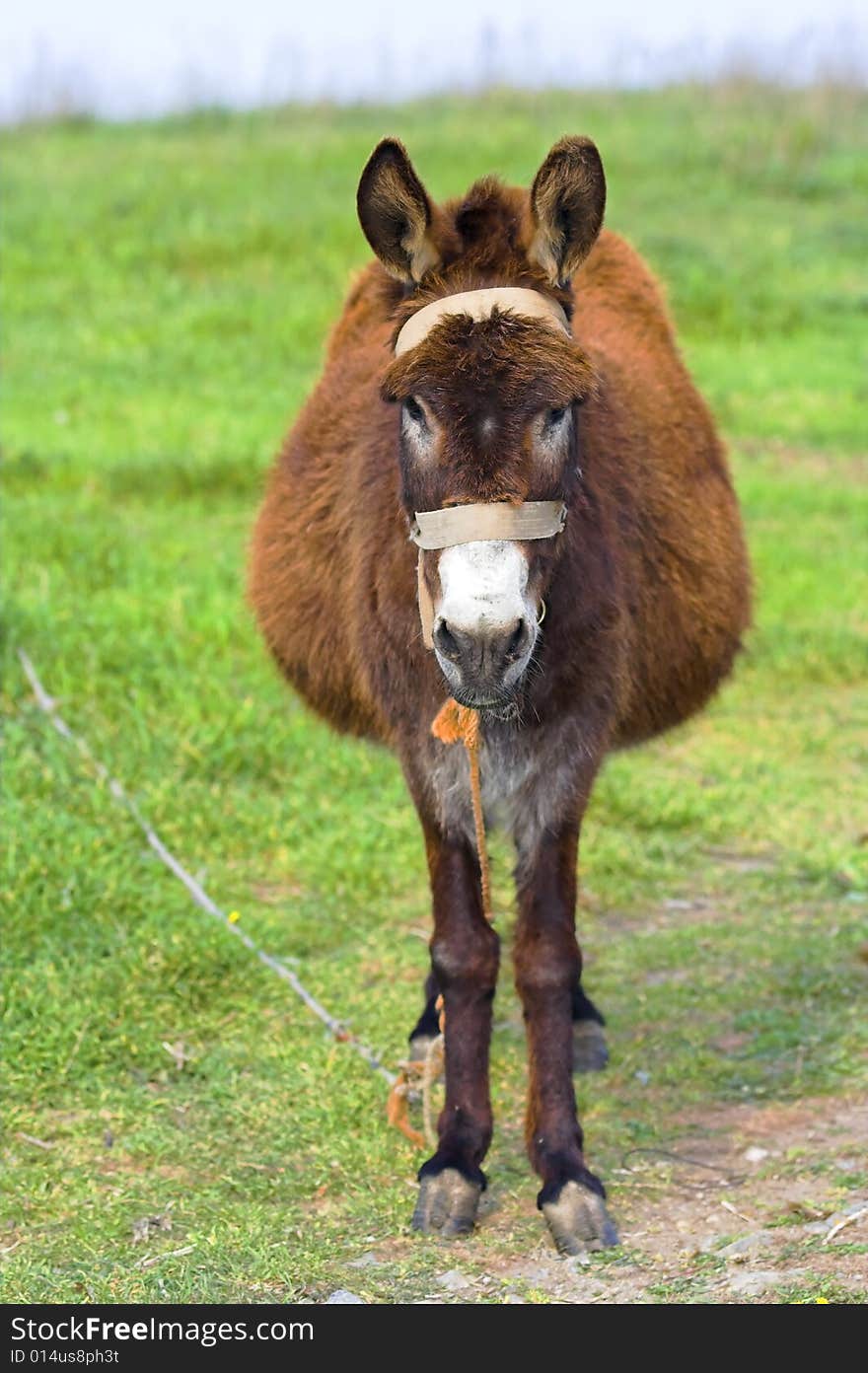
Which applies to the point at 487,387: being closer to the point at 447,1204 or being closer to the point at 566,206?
the point at 566,206

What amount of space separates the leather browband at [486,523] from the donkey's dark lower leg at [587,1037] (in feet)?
6.22

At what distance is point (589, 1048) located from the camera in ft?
16.8

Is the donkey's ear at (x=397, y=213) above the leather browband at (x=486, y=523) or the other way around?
above

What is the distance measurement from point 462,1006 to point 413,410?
1473mm

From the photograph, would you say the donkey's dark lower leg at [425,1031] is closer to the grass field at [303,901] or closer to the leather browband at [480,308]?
the grass field at [303,901]

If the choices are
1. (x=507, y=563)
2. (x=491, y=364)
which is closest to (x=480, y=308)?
(x=491, y=364)

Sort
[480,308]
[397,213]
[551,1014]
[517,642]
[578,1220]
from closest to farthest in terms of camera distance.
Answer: [517,642] < [480,308] < [397,213] < [578,1220] < [551,1014]

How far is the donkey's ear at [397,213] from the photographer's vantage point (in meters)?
3.77

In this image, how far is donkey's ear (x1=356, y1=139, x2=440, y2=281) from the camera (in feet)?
12.4

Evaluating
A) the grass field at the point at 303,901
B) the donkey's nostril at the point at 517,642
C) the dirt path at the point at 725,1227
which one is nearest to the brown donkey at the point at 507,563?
the donkey's nostril at the point at 517,642

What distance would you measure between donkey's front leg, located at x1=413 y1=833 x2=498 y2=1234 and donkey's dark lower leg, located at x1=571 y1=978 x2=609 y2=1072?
85 cm

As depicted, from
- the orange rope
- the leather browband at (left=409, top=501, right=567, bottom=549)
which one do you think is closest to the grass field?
the orange rope

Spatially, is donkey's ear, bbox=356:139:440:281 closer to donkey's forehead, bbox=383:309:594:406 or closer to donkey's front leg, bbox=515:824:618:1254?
donkey's forehead, bbox=383:309:594:406

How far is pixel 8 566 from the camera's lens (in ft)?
26.7
